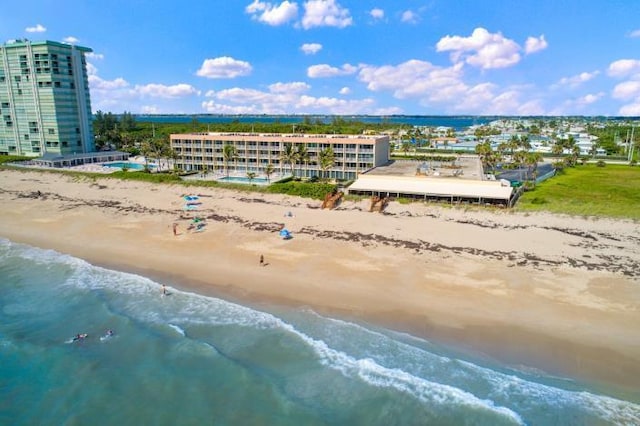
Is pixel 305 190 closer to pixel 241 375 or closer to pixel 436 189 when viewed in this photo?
pixel 436 189

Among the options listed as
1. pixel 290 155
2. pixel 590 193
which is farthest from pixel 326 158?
pixel 590 193

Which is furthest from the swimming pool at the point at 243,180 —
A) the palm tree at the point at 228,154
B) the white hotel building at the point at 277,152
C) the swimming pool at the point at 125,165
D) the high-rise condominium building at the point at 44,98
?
the high-rise condominium building at the point at 44,98

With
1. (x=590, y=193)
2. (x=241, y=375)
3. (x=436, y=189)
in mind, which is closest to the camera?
(x=241, y=375)

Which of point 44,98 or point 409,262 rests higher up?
point 44,98

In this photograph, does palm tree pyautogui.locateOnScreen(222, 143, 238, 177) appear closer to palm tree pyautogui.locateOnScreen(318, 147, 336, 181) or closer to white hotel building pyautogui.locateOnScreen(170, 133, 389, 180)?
white hotel building pyautogui.locateOnScreen(170, 133, 389, 180)

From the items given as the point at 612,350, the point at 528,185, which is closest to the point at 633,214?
the point at 528,185

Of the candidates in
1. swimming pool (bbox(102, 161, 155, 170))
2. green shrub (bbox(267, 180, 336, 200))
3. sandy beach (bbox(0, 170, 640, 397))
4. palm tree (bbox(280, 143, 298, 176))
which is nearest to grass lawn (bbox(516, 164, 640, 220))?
sandy beach (bbox(0, 170, 640, 397))
